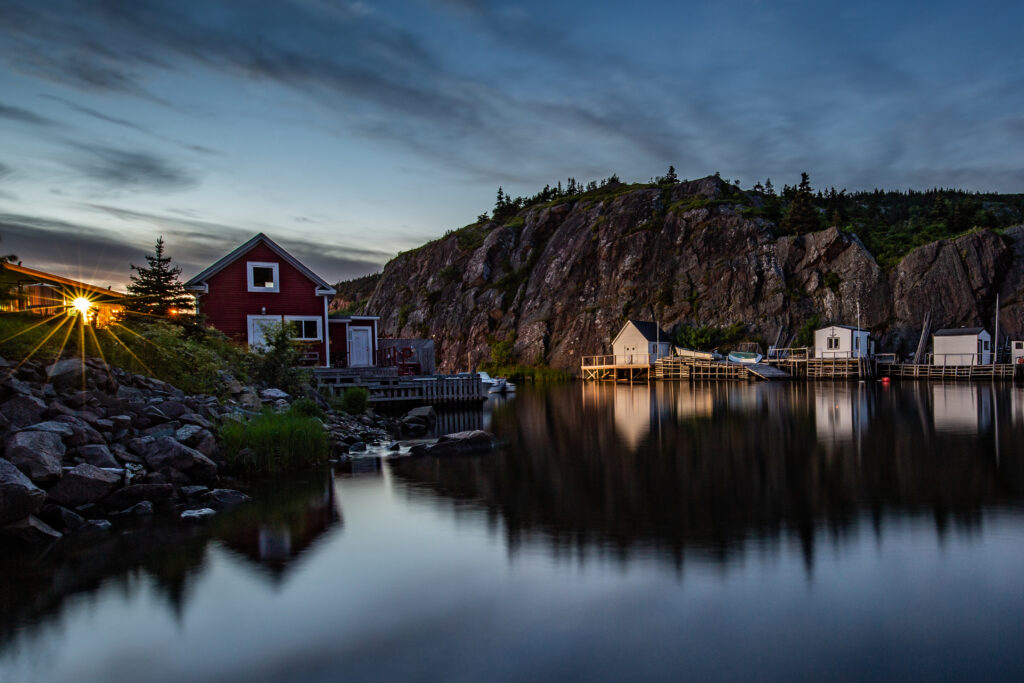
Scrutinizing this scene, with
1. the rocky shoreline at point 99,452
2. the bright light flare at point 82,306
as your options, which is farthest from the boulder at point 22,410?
the bright light flare at point 82,306

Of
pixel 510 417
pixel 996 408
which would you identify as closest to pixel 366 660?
pixel 510 417

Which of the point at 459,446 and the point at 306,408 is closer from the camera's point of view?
the point at 459,446

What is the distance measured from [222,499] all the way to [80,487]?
8.70 feet

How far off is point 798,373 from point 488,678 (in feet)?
225

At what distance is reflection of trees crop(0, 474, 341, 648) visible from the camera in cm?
886

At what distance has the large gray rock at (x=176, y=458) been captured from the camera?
14573 millimetres

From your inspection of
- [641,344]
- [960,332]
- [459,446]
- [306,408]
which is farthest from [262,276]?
[960,332]

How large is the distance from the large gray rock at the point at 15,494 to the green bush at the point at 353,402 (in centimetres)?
1794

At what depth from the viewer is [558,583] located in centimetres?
930

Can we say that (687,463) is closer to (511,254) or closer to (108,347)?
(108,347)

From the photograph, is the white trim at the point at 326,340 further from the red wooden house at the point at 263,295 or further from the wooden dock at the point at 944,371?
the wooden dock at the point at 944,371

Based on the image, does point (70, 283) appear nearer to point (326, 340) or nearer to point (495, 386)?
point (326, 340)

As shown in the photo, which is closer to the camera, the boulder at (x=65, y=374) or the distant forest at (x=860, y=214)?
the boulder at (x=65, y=374)

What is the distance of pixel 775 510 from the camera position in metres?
13.0
